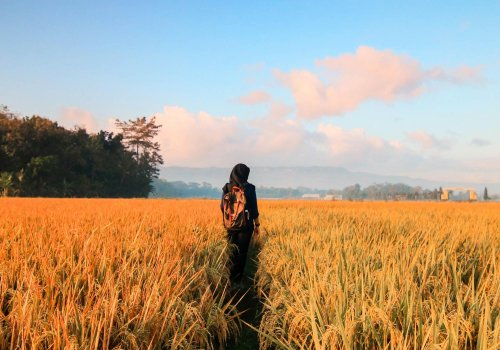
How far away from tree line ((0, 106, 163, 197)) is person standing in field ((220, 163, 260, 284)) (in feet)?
114

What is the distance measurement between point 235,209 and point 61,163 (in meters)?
42.9

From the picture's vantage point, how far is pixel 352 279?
349 centimetres

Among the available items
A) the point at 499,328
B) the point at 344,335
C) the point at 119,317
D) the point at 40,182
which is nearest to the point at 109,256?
the point at 119,317

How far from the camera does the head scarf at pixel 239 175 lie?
6.40 meters

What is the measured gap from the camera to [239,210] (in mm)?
6461

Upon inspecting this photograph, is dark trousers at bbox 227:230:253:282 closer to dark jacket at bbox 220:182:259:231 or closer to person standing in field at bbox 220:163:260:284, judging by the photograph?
person standing in field at bbox 220:163:260:284

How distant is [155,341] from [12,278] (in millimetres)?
1674

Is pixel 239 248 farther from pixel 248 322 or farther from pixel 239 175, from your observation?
pixel 248 322

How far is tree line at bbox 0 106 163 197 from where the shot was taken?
3991 cm

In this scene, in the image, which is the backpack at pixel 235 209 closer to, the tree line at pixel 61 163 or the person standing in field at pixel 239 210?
the person standing in field at pixel 239 210

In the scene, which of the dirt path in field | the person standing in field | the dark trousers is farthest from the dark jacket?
the dirt path in field

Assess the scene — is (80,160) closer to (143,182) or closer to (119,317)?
(143,182)

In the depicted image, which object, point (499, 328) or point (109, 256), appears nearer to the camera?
point (499, 328)

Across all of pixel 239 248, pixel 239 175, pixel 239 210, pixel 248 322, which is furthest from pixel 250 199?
pixel 248 322
